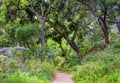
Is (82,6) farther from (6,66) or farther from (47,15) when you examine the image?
(6,66)

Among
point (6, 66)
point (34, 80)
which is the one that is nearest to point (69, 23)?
point (6, 66)

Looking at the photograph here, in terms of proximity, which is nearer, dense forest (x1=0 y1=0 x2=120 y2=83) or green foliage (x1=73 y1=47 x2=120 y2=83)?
green foliage (x1=73 y1=47 x2=120 y2=83)

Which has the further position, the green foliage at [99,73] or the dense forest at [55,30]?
the dense forest at [55,30]

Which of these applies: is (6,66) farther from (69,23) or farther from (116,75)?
(69,23)

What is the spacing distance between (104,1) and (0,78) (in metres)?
12.2

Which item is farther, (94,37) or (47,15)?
(94,37)

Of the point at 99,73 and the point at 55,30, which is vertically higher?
the point at 55,30

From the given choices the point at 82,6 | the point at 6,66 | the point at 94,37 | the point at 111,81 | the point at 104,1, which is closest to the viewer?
the point at 111,81

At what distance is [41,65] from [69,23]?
10853mm

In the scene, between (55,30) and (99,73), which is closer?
(99,73)

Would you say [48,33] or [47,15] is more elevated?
[47,15]

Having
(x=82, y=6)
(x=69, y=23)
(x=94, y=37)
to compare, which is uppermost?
(x=82, y=6)

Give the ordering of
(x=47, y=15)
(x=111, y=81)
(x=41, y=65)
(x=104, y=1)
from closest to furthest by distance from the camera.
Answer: (x=111, y=81) < (x=41, y=65) < (x=104, y=1) < (x=47, y=15)

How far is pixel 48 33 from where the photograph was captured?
26703 millimetres
